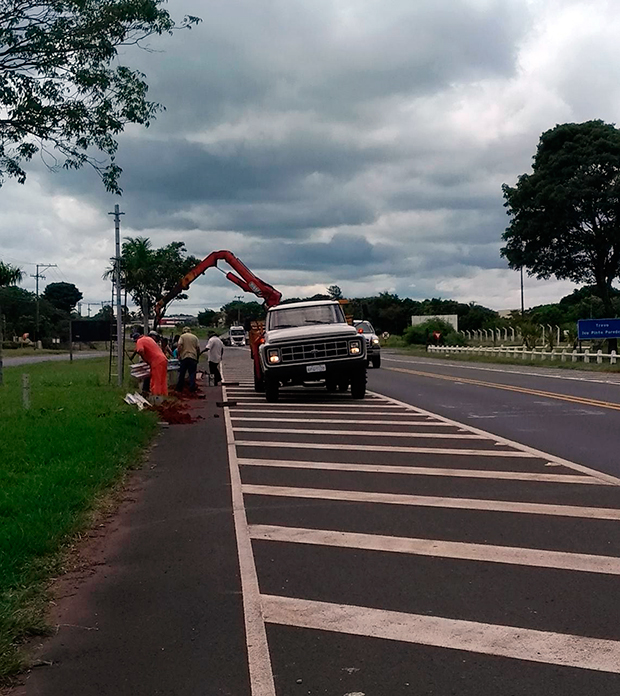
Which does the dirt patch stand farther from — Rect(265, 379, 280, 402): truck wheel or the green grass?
Rect(265, 379, 280, 402): truck wheel

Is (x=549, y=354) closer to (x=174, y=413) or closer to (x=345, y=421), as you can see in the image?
(x=345, y=421)

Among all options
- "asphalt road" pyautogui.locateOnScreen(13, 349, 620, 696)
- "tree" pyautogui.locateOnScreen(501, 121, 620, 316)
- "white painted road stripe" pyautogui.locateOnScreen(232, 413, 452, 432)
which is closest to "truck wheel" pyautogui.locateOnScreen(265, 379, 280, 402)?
"white painted road stripe" pyautogui.locateOnScreen(232, 413, 452, 432)

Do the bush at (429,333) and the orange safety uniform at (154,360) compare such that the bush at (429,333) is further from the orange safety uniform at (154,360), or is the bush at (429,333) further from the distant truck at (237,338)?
the orange safety uniform at (154,360)

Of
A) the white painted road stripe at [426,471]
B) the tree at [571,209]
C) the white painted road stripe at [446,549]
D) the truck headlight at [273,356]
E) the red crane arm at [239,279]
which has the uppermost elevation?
the tree at [571,209]

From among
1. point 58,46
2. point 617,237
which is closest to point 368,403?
point 58,46

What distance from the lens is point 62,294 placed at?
5207 inches

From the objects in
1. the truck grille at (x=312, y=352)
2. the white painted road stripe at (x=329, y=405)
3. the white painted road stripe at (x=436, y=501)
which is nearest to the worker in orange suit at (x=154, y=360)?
the white painted road stripe at (x=329, y=405)

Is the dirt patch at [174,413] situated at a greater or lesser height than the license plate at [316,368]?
lesser

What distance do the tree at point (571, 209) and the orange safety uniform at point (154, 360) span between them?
95.6 ft

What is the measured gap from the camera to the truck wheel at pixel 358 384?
1975 centimetres

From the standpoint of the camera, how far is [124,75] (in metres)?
13.5

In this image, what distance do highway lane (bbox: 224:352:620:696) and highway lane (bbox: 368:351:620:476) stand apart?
0.98m

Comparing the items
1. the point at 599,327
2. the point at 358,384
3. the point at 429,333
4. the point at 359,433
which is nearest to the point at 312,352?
the point at 358,384

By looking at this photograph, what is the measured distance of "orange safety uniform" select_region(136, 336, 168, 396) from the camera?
715 inches
